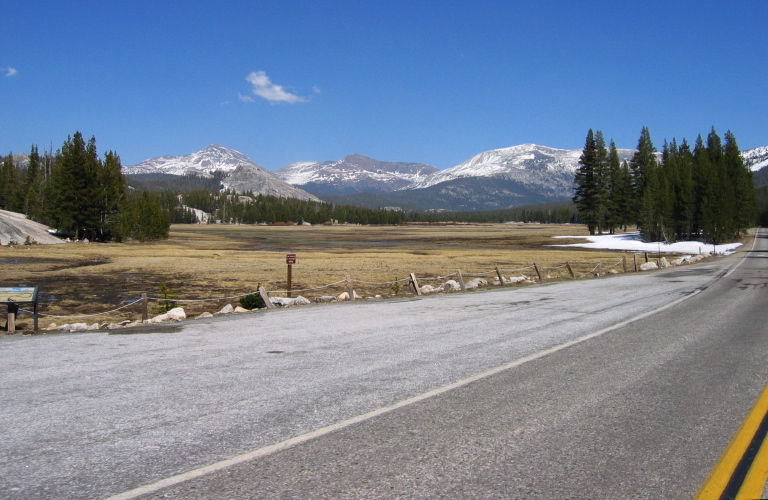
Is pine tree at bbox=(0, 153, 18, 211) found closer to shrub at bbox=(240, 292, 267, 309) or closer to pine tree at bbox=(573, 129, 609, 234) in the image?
pine tree at bbox=(573, 129, 609, 234)

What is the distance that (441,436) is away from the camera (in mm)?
5215

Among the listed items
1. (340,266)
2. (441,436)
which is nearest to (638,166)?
(340,266)

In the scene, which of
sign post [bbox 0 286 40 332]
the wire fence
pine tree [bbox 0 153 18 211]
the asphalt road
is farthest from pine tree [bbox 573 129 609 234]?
pine tree [bbox 0 153 18 211]

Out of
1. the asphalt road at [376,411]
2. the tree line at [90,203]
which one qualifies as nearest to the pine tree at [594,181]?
the tree line at [90,203]

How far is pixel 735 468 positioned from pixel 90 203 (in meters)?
88.6

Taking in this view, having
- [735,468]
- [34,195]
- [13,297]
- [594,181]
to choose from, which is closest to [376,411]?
[735,468]

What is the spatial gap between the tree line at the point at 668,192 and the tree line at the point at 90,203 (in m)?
76.7

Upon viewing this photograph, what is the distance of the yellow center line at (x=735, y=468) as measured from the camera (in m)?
4.18

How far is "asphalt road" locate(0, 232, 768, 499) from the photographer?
4336mm

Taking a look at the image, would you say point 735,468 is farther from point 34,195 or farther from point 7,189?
point 7,189

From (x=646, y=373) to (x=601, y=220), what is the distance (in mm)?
96121

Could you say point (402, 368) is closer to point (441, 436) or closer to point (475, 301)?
point (441, 436)

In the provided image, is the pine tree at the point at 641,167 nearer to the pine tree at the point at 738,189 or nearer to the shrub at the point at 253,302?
the pine tree at the point at 738,189

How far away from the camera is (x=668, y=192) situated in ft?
260
